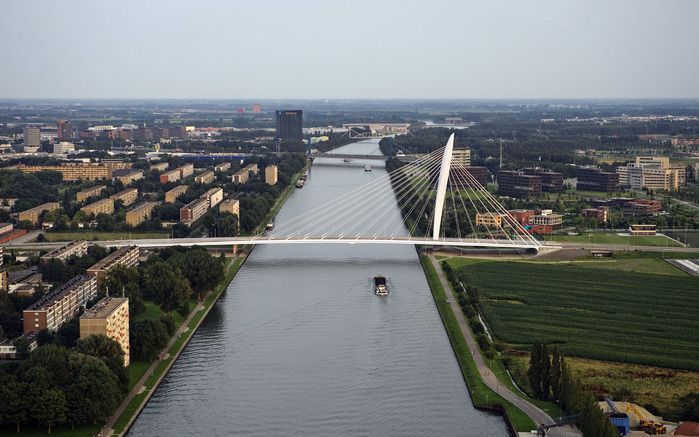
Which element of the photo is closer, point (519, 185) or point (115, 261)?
point (115, 261)

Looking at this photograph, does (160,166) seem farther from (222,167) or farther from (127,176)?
(127,176)

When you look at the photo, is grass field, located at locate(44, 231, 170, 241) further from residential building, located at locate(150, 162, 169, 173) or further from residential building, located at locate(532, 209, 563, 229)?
residential building, located at locate(150, 162, 169, 173)

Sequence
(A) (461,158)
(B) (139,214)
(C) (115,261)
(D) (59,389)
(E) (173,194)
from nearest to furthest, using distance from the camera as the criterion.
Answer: (D) (59,389), (C) (115,261), (B) (139,214), (E) (173,194), (A) (461,158)

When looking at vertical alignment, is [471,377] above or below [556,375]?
below

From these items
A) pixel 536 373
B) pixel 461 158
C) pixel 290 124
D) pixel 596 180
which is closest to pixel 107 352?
pixel 536 373

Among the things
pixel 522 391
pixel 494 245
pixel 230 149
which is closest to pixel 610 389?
pixel 522 391

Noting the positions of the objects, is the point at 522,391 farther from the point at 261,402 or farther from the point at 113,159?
the point at 113,159
